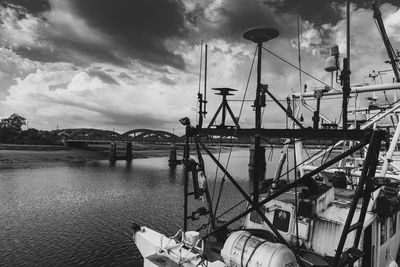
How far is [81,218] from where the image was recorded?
26984 mm

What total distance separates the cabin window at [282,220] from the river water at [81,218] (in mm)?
11385

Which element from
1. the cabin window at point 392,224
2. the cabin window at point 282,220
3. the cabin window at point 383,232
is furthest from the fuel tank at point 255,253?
the cabin window at point 392,224

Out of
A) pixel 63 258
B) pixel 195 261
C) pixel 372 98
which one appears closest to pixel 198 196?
pixel 195 261

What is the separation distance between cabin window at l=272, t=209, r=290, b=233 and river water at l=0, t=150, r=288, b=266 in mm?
11385

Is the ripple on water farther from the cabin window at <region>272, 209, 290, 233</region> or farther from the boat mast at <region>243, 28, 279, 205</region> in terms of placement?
the boat mast at <region>243, 28, 279, 205</region>

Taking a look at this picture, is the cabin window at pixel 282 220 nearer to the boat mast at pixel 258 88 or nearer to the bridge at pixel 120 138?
the boat mast at pixel 258 88

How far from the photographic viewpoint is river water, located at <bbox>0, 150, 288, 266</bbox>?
61.0 ft

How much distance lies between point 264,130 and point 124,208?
26339 millimetres

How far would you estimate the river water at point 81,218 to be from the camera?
1858cm

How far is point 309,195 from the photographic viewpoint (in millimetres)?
9055

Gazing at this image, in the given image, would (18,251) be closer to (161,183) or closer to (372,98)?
(161,183)

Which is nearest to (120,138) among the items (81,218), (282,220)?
(81,218)

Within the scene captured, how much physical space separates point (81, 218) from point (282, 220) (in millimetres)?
22817

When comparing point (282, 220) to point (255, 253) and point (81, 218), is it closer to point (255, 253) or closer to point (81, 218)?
point (255, 253)
